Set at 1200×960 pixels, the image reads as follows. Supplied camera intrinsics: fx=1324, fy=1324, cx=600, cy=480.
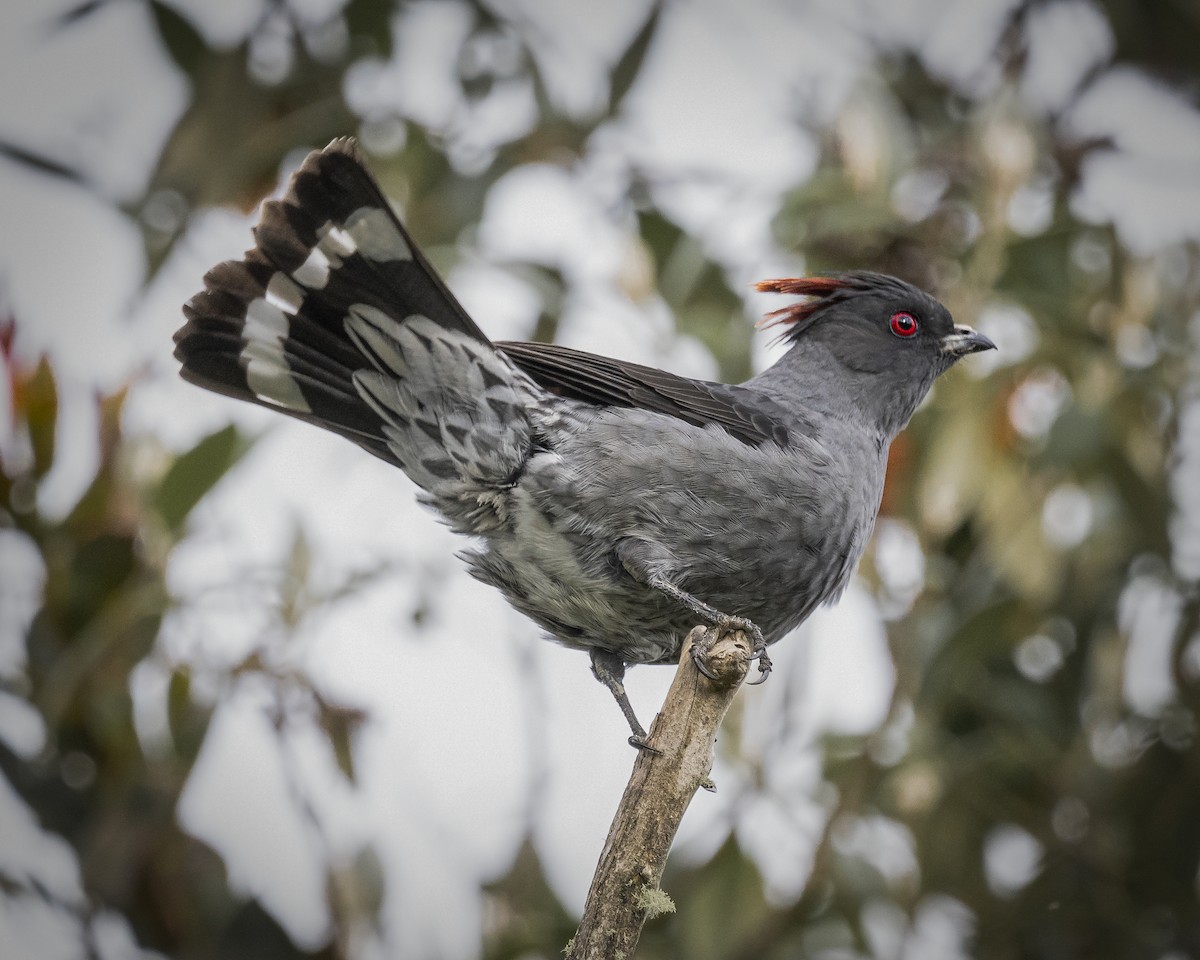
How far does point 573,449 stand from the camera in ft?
12.0

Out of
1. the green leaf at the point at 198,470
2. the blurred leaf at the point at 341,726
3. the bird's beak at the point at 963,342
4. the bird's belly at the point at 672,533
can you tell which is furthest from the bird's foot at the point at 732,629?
the green leaf at the point at 198,470

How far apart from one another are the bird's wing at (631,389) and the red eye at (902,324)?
86cm

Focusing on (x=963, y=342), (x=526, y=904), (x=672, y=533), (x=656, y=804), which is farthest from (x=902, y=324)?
(x=526, y=904)

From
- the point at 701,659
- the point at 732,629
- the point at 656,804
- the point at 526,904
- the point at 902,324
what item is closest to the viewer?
the point at 656,804

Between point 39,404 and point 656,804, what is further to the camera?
point 39,404

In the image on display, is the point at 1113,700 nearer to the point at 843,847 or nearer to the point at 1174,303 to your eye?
the point at 843,847

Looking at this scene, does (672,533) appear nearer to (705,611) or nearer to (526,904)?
(705,611)

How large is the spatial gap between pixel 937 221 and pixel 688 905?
8.69ft

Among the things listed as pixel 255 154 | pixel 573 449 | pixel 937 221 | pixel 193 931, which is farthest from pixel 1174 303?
pixel 193 931

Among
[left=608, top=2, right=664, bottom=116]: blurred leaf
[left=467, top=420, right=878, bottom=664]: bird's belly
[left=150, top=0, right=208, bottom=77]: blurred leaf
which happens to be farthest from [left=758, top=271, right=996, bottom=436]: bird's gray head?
[left=150, top=0, right=208, bottom=77]: blurred leaf

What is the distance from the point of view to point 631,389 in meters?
3.73

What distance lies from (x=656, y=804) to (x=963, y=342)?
237cm

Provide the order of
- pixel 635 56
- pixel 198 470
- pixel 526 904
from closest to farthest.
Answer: pixel 198 470, pixel 526 904, pixel 635 56

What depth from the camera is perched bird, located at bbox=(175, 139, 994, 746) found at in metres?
3.56
